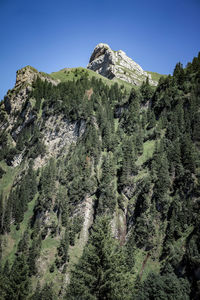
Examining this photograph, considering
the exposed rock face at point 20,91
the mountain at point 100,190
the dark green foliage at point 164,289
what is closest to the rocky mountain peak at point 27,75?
the exposed rock face at point 20,91

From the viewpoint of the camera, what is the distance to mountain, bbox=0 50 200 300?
47188 millimetres

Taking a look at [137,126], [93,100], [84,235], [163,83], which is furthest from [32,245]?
[163,83]

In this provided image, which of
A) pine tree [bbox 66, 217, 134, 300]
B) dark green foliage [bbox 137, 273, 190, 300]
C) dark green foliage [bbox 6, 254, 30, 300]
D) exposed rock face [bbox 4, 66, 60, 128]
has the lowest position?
dark green foliage [bbox 6, 254, 30, 300]

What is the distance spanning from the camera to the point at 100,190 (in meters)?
79.3

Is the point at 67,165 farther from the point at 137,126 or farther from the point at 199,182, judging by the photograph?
the point at 199,182

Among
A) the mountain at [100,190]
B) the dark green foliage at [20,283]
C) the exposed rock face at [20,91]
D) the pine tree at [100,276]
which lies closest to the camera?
the pine tree at [100,276]

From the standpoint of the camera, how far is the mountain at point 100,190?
47.2 metres

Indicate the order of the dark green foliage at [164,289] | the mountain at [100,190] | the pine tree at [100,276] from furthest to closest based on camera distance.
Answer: the mountain at [100,190] → the dark green foliage at [164,289] → the pine tree at [100,276]

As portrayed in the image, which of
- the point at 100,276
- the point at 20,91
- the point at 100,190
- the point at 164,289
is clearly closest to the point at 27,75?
the point at 20,91

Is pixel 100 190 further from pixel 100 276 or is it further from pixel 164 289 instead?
pixel 100 276

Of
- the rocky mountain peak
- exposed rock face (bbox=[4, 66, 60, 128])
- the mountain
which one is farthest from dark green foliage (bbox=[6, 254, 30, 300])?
the rocky mountain peak

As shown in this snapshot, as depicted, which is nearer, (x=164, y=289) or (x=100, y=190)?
(x=164, y=289)

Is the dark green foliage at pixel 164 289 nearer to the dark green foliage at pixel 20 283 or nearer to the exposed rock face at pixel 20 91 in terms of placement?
the dark green foliage at pixel 20 283

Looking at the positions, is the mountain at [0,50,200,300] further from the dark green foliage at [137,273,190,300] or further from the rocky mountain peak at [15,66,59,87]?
the rocky mountain peak at [15,66,59,87]
